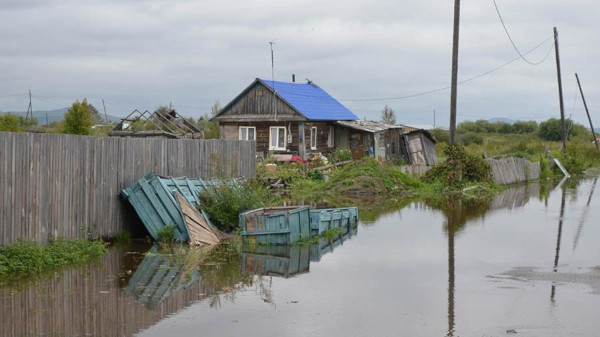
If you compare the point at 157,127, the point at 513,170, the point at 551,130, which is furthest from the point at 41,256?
the point at 551,130

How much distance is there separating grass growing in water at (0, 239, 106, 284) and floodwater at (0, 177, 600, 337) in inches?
20.6

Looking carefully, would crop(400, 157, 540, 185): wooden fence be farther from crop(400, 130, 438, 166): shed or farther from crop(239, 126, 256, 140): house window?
crop(239, 126, 256, 140): house window

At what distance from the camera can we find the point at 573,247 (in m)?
18.0

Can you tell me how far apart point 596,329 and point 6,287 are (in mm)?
8464

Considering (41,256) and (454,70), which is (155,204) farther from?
(454,70)

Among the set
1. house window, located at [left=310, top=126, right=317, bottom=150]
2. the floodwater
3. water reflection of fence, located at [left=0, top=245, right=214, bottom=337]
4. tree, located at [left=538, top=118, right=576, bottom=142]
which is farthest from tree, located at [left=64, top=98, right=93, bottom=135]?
tree, located at [left=538, top=118, right=576, bottom=142]

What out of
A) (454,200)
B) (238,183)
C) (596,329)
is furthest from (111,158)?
(454,200)

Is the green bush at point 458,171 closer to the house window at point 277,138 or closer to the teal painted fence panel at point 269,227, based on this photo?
the house window at point 277,138

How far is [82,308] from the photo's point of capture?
1159 cm

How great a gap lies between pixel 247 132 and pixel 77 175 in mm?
30535

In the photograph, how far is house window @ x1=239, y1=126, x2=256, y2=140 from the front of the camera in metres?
47.1

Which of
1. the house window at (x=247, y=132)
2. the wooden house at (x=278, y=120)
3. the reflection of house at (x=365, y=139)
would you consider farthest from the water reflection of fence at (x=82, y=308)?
the reflection of house at (x=365, y=139)

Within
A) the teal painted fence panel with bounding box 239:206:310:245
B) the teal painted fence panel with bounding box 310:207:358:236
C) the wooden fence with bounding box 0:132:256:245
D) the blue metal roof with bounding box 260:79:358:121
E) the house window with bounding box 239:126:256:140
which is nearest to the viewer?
the wooden fence with bounding box 0:132:256:245

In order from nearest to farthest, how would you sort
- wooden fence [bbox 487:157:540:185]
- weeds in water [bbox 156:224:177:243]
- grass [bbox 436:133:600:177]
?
weeds in water [bbox 156:224:177:243], wooden fence [bbox 487:157:540:185], grass [bbox 436:133:600:177]
